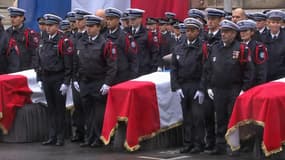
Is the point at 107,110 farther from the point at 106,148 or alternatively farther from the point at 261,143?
the point at 261,143

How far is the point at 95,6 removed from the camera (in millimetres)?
14828

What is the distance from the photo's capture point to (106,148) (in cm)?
1154

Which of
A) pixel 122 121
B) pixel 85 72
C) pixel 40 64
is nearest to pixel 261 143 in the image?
pixel 122 121

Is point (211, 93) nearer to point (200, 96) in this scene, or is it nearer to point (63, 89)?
point (200, 96)

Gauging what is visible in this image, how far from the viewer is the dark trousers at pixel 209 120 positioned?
1090 centimetres

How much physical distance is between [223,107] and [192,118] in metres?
0.66

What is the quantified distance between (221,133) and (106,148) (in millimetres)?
1824

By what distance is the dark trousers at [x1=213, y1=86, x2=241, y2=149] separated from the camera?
1048cm

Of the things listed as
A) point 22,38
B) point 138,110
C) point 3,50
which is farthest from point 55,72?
point 22,38

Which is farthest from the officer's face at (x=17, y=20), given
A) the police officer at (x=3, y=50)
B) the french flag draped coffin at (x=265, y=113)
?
the french flag draped coffin at (x=265, y=113)

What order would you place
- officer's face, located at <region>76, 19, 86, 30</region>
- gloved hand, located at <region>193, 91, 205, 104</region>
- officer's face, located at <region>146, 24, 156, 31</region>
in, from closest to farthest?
gloved hand, located at <region>193, 91, 205, 104</region>
officer's face, located at <region>76, 19, 86, 30</region>
officer's face, located at <region>146, 24, 156, 31</region>

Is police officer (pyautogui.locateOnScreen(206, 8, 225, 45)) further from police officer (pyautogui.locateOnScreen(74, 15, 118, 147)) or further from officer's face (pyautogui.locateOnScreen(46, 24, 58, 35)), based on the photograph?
officer's face (pyautogui.locateOnScreen(46, 24, 58, 35))

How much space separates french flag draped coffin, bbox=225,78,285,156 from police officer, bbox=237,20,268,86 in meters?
0.35

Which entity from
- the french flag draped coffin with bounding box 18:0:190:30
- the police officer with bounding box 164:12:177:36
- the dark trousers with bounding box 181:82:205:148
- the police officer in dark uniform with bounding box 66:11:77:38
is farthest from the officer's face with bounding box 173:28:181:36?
the dark trousers with bounding box 181:82:205:148
